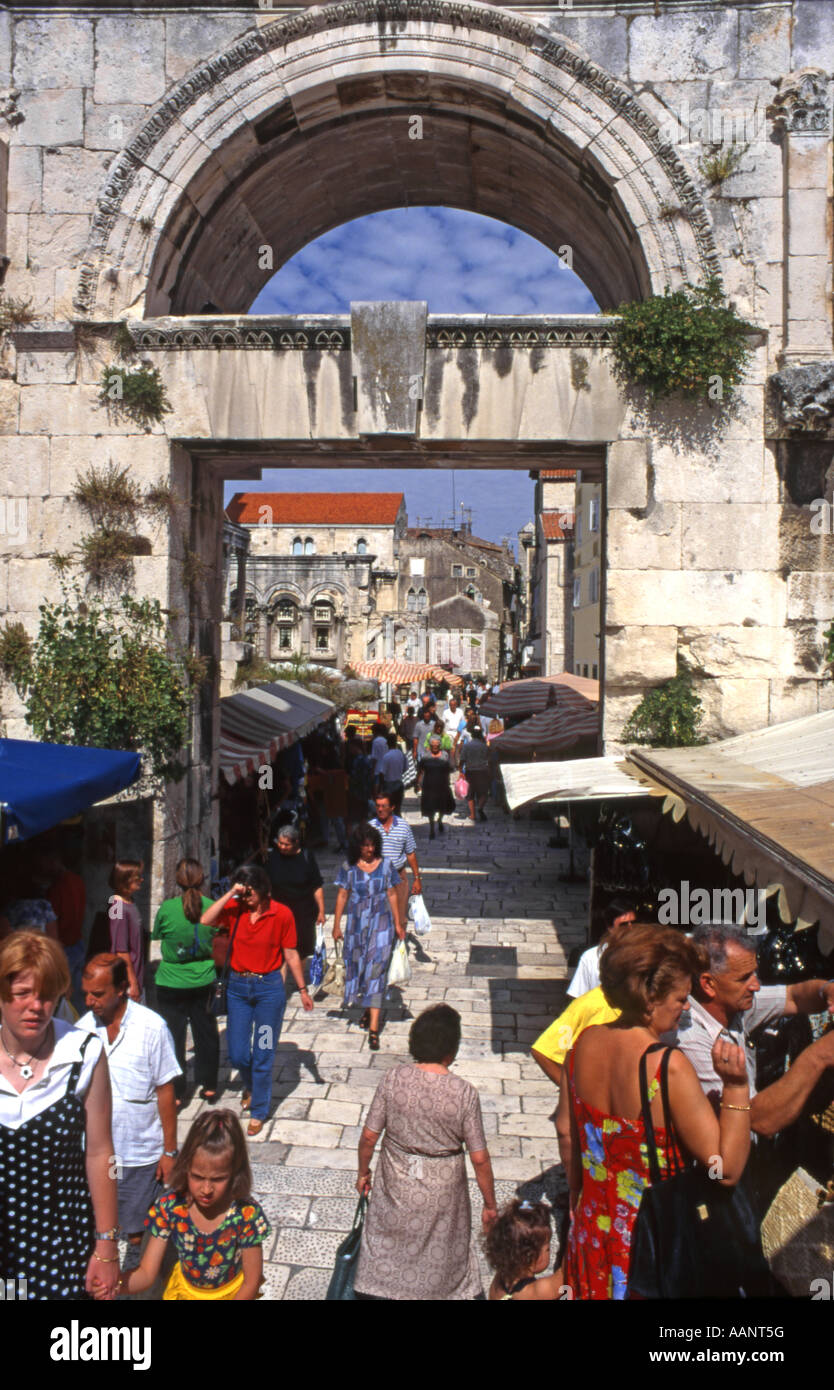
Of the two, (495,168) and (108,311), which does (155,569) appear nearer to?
(108,311)

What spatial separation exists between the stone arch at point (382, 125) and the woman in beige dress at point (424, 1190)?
6.58 meters

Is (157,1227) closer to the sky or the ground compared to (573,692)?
closer to the ground

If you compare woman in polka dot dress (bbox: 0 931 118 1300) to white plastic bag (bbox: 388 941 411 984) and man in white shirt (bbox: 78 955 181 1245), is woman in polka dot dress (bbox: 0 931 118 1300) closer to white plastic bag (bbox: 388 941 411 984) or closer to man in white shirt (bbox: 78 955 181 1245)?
man in white shirt (bbox: 78 955 181 1245)

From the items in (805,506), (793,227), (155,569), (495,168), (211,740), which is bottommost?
(211,740)

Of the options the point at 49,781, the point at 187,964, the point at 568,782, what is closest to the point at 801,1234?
the point at 568,782

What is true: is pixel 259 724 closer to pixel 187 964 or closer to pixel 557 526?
pixel 187 964

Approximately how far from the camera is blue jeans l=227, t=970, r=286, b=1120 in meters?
5.49

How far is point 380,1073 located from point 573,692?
35.4ft

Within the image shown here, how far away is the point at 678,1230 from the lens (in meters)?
2.72

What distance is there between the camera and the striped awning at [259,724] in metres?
10.0

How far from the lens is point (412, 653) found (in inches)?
2483

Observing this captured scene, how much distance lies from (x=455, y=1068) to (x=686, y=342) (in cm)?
558

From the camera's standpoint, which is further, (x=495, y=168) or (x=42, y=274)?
(x=495, y=168)
